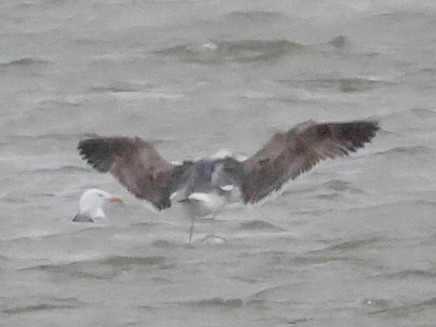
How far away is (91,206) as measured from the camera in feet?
39.6

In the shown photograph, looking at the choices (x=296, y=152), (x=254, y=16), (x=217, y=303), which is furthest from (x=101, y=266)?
(x=254, y=16)

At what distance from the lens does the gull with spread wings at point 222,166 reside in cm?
1095

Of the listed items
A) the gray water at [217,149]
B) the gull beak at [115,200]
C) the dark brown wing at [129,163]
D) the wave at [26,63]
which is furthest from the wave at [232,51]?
the dark brown wing at [129,163]

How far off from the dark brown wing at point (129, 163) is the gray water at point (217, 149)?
0.38 meters

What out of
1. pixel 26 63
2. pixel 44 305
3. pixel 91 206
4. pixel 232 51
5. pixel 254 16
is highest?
pixel 254 16

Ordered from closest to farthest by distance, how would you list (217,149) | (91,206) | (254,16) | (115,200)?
(91,206)
(115,200)
(217,149)
(254,16)

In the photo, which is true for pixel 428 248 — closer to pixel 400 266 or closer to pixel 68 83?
pixel 400 266

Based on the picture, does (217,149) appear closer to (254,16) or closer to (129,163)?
(129,163)

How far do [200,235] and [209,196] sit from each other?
0.63 m

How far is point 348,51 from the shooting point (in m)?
16.0

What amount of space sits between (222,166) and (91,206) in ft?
3.92

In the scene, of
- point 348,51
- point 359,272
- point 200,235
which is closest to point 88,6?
point 348,51

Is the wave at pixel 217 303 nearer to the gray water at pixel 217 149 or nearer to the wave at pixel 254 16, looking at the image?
the gray water at pixel 217 149

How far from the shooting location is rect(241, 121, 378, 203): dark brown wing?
10898 millimetres
